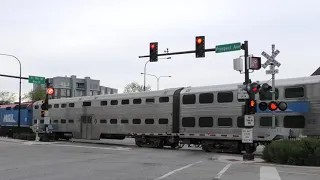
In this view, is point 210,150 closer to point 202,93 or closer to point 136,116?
point 202,93

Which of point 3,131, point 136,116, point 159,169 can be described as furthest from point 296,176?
point 3,131

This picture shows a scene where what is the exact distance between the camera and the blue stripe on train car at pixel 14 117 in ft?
132

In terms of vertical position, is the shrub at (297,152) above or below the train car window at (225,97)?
below

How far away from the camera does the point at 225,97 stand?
23.9m

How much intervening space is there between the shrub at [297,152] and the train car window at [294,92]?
179 inches

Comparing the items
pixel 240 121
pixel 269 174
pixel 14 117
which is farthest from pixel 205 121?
pixel 14 117

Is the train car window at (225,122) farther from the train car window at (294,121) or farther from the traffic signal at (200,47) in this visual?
the traffic signal at (200,47)

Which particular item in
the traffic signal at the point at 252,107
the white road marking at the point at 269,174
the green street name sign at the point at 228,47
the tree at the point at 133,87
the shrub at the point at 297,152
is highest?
the tree at the point at 133,87

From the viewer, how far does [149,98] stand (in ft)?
92.1

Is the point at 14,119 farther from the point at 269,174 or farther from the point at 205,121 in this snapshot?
the point at 269,174

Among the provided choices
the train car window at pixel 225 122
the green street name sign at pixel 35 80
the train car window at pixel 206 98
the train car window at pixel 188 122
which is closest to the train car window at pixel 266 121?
the train car window at pixel 225 122

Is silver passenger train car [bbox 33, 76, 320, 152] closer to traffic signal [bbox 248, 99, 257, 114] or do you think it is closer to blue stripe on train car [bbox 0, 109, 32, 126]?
traffic signal [bbox 248, 99, 257, 114]

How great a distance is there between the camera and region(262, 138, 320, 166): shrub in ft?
54.0

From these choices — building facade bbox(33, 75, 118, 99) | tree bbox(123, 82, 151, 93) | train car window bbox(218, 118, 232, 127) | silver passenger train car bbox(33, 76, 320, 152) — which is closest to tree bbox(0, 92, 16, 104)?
building facade bbox(33, 75, 118, 99)
